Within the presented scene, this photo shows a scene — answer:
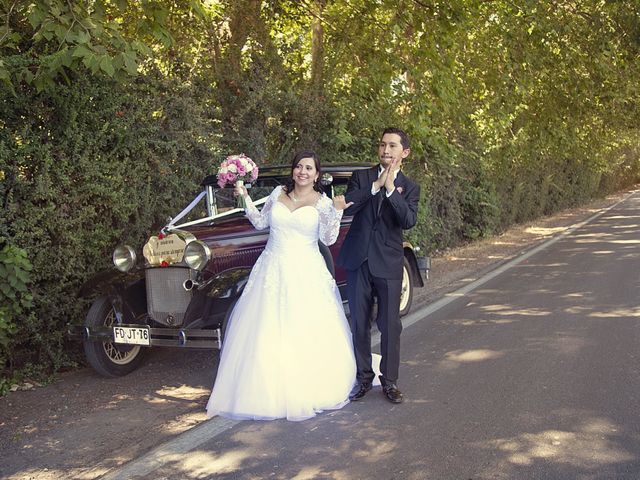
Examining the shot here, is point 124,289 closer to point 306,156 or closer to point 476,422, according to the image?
point 306,156

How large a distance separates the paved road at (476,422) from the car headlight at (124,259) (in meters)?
→ 2.12

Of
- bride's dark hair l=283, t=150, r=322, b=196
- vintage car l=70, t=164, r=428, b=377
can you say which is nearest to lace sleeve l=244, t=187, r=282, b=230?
bride's dark hair l=283, t=150, r=322, b=196

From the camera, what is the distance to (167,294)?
609 centimetres

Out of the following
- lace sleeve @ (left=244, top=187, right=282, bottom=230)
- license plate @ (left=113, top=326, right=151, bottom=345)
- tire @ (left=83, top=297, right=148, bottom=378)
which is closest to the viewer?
lace sleeve @ (left=244, top=187, right=282, bottom=230)

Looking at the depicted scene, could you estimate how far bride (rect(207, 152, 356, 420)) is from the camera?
16.2 feet

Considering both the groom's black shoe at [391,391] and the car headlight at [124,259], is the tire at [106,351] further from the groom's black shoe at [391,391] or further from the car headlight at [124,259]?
the groom's black shoe at [391,391]

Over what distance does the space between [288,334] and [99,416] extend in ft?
5.06

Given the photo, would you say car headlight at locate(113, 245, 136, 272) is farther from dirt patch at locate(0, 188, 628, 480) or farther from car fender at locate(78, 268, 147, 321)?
dirt patch at locate(0, 188, 628, 480)

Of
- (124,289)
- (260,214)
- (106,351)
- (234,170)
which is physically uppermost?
(234,170)

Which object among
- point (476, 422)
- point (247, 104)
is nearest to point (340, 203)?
point (476, 422)

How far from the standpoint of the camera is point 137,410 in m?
5.32

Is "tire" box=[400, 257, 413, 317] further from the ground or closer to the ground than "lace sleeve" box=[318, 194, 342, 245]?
closer to the ground

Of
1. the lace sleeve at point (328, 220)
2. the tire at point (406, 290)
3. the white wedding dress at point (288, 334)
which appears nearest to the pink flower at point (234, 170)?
the white wedding dress at point (288, 334)

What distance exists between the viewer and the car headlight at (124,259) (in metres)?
6.37
